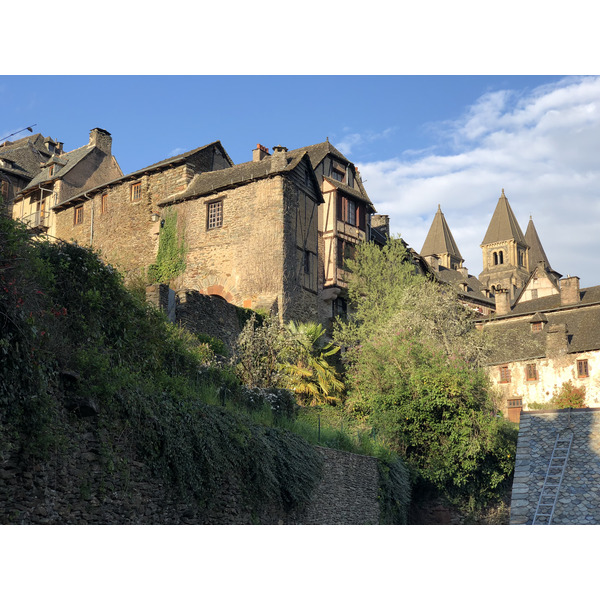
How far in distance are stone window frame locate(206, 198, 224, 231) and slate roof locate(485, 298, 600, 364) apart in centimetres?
1548

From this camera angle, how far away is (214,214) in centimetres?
2698

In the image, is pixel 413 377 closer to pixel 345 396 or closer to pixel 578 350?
pixel 345 396

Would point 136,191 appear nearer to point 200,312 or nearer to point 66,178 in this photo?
point 66,178

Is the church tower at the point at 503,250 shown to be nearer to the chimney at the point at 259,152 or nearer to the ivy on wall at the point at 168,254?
the chimney at the point at 259,152

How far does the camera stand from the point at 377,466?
17.0m

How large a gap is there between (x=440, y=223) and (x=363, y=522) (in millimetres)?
83418

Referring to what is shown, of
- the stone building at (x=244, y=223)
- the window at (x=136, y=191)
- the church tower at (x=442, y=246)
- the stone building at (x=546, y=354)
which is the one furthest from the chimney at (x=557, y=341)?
the church tower at (x=442, y=246)

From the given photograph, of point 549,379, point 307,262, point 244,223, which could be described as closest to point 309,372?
point 307,262

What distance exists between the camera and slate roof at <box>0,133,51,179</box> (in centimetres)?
3797

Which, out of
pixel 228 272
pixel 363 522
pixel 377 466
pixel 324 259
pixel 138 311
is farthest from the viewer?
pixel 324 259

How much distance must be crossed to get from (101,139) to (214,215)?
12180 millimetres

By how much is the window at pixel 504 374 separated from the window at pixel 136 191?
2107 centimetres

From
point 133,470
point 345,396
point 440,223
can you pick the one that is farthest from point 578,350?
point 440,223

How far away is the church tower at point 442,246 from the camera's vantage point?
307 ft
